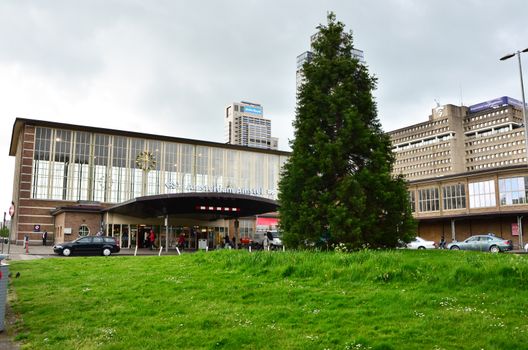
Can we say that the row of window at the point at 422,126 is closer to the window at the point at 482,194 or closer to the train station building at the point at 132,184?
the train station building at the point at 132,184

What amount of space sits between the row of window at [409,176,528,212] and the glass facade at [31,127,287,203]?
79.8 feet

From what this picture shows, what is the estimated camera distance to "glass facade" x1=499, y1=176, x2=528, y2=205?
176 ft

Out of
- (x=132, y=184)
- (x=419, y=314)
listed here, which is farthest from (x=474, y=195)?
(x=419, y=314)

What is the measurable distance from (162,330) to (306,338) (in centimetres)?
236

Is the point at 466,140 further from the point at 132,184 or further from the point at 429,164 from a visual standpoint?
the point at 132,184

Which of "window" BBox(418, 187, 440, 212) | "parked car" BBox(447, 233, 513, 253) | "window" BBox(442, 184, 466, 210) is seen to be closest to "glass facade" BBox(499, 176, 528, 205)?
"window" BBox(442, 184, 466, 210)

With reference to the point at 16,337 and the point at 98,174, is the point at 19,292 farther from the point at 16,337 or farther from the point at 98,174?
the point at 98,174

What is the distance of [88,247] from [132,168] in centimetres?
3505

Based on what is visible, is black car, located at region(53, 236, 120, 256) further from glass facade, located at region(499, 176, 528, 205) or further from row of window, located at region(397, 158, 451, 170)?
row of window, located at region(397, 158, 451, 170)

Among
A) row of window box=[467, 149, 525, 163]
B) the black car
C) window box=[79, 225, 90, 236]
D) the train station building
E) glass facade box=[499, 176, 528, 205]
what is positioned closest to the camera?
the black car

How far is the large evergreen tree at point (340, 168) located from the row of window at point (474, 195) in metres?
35.5

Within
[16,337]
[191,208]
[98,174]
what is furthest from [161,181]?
[16,337]

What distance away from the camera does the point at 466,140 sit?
163 meters

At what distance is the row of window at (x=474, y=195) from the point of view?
179 feet
